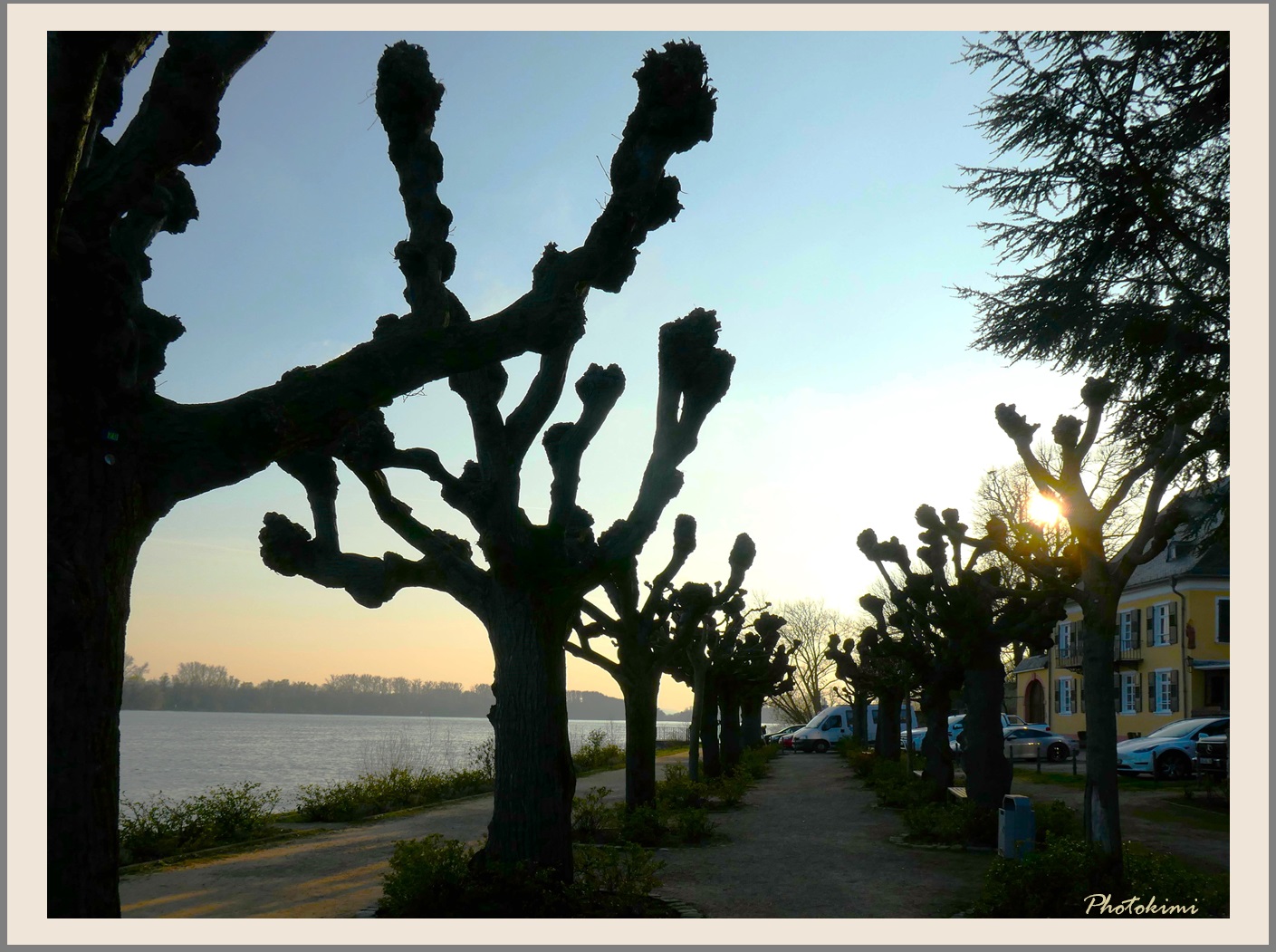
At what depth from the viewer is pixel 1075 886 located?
25.7ft

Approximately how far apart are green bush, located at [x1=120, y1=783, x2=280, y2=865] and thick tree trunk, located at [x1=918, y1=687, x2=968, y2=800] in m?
12.1

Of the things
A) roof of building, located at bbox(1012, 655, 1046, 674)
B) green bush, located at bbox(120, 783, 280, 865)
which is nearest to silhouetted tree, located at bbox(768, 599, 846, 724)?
roof of building, located at bbox(1012, 655, 1046, 674)

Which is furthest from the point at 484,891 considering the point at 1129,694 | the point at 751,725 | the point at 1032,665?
the point at 1032,665

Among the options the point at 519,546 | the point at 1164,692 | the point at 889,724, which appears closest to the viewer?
the point at 519,546

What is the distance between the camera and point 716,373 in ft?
30.4

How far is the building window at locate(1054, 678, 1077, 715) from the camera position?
1960 inches

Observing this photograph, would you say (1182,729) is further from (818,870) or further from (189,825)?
(189,825)

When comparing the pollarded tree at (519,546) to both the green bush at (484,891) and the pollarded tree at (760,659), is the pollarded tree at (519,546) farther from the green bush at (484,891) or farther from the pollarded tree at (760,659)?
the pollarded tree at (760,659)

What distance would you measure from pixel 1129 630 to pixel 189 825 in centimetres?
4145

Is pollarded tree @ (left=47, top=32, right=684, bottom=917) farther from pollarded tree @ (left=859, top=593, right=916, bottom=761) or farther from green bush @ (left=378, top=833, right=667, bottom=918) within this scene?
pollarded tree @ (left=859, top=593, right=916, bottom=761)

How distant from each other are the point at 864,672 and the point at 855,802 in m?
11.5

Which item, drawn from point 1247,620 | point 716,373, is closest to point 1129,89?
point 716,373

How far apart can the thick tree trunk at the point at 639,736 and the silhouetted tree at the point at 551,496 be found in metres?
6.26

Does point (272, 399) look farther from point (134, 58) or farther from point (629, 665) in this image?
point (629, 665)
